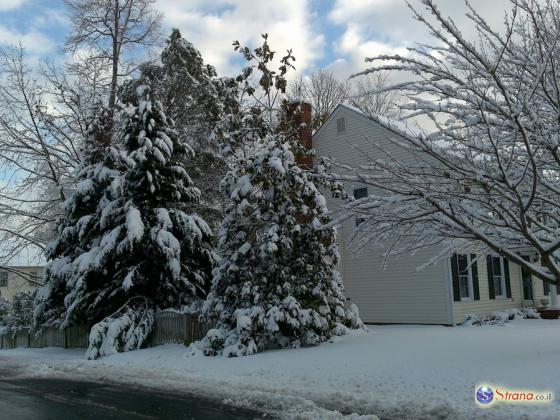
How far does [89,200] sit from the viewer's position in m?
16.8

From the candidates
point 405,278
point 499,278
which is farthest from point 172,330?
point 499,278

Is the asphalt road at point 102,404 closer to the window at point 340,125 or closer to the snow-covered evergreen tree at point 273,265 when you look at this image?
the snow-covered evergreen tree at point 273,265

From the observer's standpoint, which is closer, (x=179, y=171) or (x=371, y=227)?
(x=371, y=227)

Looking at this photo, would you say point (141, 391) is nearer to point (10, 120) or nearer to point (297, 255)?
point (297, 255)

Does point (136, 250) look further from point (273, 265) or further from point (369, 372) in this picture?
point (369, 372)

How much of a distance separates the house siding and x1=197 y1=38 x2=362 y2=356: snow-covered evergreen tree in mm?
3697

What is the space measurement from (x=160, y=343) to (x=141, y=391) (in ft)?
18.5

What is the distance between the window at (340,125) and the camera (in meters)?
21.0

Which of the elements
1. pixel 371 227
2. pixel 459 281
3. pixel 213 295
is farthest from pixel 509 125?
pixel 459 281

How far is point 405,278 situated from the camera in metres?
18.5

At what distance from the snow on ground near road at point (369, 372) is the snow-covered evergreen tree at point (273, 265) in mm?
588

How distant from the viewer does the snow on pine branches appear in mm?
14570

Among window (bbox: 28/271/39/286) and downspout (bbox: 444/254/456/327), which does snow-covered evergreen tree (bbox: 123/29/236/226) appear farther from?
downspout (bbox: 444/254/456/327)

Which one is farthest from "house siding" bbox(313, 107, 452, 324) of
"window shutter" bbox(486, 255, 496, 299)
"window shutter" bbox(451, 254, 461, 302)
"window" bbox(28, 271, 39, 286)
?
"window" bbox(28, 271, 39, 286)
